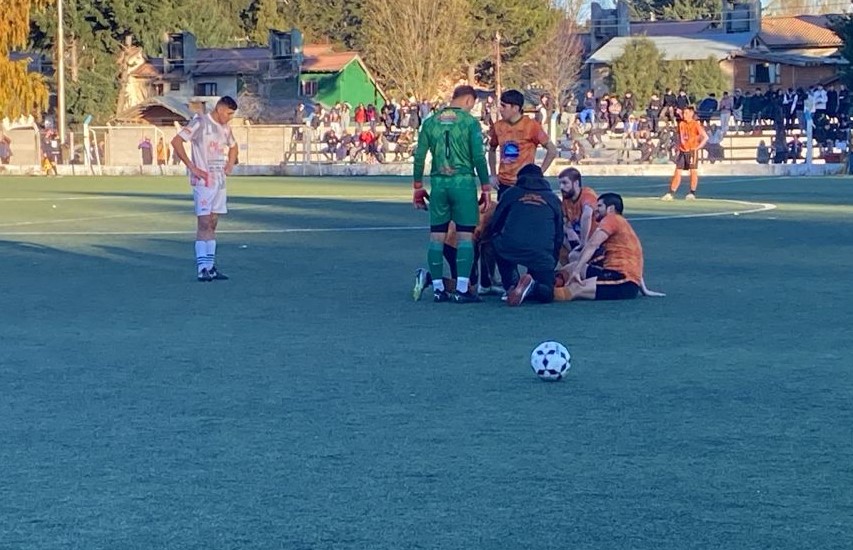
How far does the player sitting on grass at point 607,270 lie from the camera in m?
12.0

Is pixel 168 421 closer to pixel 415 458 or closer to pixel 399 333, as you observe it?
pixel 415 458

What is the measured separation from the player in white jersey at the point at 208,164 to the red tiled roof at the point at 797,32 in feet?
228

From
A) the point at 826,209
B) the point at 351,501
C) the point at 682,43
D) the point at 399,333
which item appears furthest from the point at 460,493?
the point at 682,43

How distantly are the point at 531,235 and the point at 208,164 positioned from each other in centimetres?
365

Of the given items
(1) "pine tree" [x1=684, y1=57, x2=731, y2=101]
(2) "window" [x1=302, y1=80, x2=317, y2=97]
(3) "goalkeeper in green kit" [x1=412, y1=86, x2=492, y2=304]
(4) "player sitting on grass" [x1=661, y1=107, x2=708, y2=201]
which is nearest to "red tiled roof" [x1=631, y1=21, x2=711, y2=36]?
(1) "pine tree" [x1=684, y1=57, x2=731, y2=101]

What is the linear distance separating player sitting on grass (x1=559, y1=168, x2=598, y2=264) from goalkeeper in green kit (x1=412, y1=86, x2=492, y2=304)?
0.95 metres

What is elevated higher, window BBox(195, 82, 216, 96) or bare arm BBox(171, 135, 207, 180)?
window BBox(195, 82, 216, 96)

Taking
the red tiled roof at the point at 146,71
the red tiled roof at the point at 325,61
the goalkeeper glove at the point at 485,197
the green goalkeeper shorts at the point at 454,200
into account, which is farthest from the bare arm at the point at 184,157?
the red tiled roof at the point at 146,71

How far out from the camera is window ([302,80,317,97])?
82625 mm

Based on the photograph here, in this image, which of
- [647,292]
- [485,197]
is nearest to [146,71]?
[485,197]

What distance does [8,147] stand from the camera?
187 feet

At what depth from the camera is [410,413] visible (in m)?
7.31

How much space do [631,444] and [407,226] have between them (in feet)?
48.9

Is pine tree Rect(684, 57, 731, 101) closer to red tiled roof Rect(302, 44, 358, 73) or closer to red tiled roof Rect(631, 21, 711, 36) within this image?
red tiled roof Rect(631, 21, 711, 36)
